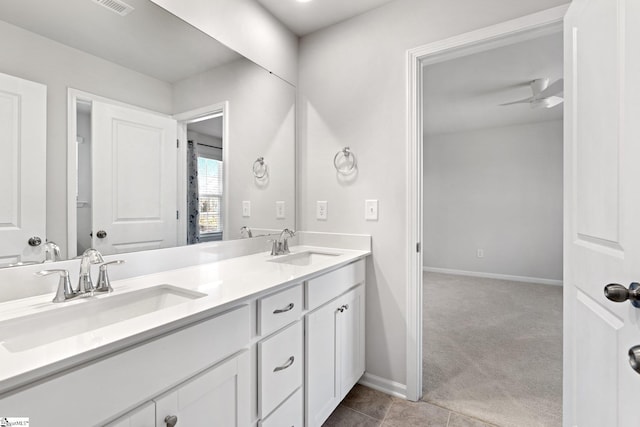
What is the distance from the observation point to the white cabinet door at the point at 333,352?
140cm

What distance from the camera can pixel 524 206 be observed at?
468cm

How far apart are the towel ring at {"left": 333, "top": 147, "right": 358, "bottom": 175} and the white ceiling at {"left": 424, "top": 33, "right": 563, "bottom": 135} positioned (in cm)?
148

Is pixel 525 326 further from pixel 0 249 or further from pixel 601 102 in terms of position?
pixel 0 249

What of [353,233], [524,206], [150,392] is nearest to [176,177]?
[150,392]

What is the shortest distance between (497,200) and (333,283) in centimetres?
434

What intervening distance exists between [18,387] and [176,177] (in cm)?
104

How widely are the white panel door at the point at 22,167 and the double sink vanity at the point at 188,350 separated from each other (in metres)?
0.19

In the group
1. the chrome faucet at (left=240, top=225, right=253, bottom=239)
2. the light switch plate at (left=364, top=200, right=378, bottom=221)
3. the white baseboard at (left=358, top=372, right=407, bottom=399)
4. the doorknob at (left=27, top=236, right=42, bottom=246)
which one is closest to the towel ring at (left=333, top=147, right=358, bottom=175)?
the light switch plate at (left=364, top=200, right=378, bottom=221)

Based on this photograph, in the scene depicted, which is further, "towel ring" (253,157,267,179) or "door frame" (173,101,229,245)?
"towel ring" (253,157,267,179)

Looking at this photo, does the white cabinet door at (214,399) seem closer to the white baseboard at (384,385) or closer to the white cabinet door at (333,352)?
the white cabinet door at (333,352)

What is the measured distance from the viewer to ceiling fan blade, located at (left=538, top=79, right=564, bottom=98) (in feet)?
8.95

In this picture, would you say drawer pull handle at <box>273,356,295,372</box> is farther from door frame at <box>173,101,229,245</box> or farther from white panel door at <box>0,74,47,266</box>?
white panel door at <box>0,74,47,266</box>

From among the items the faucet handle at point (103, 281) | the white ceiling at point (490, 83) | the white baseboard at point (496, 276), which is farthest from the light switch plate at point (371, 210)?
the white baseboard at point (496, 276)

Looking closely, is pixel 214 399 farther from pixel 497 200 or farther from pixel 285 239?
pixel 497 200
